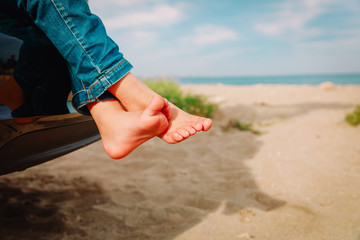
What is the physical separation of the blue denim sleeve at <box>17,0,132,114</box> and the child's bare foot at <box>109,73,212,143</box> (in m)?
0.06

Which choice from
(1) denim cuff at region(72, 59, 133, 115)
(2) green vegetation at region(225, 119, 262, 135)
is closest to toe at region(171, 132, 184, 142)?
(1) denim cuff at region(72, 59, 133, 115)

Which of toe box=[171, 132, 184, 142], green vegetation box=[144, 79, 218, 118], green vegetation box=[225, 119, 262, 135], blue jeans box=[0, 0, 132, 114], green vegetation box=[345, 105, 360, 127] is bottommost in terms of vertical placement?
green vegetation box=[225, 119, 262, 135]

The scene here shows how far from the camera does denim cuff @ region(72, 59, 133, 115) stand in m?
1.04

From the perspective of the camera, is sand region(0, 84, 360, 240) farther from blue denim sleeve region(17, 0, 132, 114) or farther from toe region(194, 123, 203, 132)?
blue denim sleeve region(17, 0, 132, 114)

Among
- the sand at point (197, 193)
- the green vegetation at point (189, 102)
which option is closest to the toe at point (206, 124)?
the sand at point (197, 193)

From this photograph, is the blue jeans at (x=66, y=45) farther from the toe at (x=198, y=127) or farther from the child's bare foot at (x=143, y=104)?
the toe at (x=198, y=127)

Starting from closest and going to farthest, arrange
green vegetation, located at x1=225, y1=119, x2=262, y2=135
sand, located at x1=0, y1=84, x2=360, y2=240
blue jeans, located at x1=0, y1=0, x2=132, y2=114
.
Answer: blue jeans, located at x1=0, y1=0, x2=132, y2=114, sand, located at x1=0, y1=84, x2=360, y2=240, green vegetation, located at x1=225, y1=119, x2=262, y2=135

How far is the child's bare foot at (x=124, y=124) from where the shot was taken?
1.04m

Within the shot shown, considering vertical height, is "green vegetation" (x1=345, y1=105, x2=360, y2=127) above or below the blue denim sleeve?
below

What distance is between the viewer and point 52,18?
0.99 metres

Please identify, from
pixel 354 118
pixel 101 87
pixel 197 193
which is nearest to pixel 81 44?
pixel 101 87

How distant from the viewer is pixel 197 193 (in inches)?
72.4

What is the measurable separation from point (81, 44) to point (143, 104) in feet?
1.12

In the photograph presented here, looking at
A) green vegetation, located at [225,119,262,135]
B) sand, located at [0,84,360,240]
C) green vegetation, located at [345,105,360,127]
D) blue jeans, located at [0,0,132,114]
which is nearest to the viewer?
blue jeans, located at [0,0,132,114]
